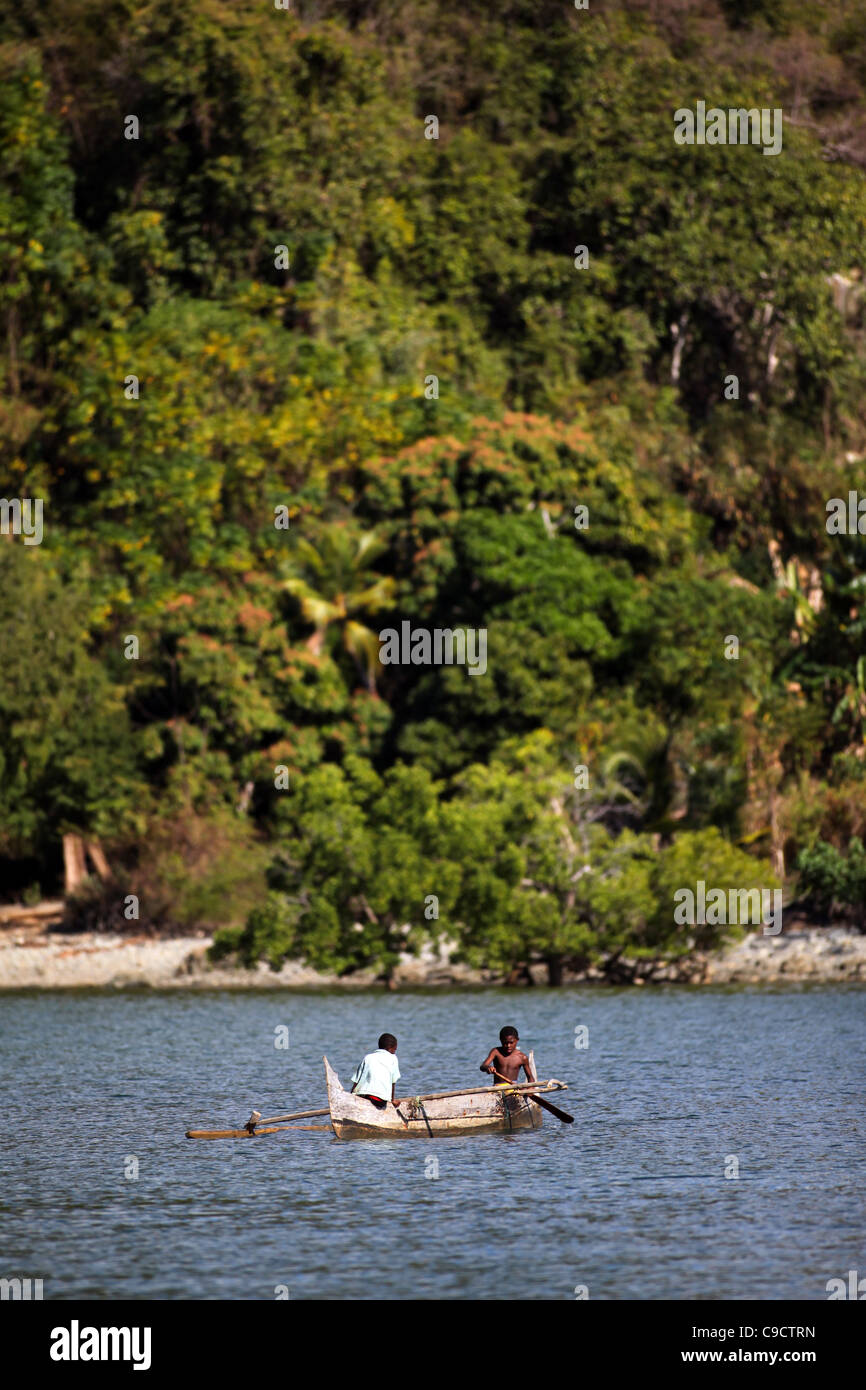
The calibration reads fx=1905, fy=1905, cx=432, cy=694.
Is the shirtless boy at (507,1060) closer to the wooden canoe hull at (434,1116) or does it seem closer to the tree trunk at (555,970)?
the wooden canoe hull at (434,1116)

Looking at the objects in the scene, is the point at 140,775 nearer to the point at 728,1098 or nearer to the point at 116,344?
the point at 116,344

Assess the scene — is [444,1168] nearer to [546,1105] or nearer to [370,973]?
[546,1105]

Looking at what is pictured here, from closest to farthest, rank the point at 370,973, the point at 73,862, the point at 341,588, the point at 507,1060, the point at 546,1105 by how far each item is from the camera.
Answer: the point at 546,1105 < the point at 507,1060 < the point at 370,973 < the point at 73,862 < the point at 341,588

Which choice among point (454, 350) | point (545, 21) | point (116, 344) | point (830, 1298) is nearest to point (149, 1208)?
point (830, 1298)

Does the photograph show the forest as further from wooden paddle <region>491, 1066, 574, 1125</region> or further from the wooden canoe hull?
the wooden canoe hull

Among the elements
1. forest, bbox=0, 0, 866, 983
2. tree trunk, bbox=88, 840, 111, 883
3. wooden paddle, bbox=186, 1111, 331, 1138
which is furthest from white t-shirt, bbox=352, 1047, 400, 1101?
tree trunk, bbox=88, 840, 111, 883

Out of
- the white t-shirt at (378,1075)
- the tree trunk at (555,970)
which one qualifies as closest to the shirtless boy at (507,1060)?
the white t-shirt at (378,1075)

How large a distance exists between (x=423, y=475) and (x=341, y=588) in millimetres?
3490

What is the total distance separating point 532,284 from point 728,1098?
114 ft

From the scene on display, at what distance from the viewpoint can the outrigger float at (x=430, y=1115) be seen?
21172mm

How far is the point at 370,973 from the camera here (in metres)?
40.8

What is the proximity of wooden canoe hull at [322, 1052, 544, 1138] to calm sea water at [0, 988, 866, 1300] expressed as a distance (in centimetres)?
19

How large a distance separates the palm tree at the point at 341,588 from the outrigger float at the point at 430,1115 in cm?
2597

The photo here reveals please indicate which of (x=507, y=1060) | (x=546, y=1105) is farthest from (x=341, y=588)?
(x=546, y=1105)
